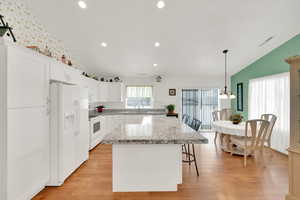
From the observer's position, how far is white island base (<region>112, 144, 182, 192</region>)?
6.08ft

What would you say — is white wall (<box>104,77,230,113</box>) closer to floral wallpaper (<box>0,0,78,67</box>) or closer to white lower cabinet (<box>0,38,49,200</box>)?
floral wallpaper (<box>0,0,78,67</box>)

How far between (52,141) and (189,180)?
223 centimetres

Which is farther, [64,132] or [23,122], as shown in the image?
[64,132]

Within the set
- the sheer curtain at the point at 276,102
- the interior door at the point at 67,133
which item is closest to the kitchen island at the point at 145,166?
the interior door at the point at 67,133

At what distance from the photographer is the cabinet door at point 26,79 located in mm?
1699

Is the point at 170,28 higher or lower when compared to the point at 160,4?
lower

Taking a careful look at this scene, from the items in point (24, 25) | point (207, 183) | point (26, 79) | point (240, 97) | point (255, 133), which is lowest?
point (207, 183)

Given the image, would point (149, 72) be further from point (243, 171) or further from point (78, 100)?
point (243, 171)

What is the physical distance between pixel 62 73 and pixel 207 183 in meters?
2.94

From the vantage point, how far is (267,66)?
4246 mm

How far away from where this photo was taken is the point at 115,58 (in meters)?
4.49

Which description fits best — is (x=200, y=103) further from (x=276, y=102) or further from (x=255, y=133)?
(x=255, y=133)

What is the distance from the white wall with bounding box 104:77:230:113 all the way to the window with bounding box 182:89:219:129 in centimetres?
64

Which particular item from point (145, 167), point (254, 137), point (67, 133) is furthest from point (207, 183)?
point (67, 133)
